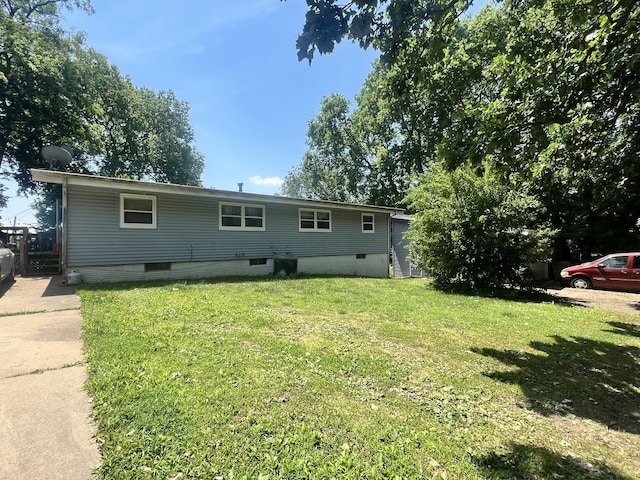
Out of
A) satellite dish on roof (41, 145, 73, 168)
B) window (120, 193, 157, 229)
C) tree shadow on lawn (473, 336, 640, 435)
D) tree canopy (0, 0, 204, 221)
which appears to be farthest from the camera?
tree canopy (0, 0, 204, 221)

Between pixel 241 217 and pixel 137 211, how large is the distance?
3.44 metres

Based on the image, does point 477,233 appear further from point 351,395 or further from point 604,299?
point 351,395

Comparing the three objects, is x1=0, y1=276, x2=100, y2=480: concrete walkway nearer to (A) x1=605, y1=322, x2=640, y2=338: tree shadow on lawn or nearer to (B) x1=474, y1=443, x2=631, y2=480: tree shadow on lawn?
(B) x1=474, y1=443, x2=631, y2=480: tree shadow on lawn

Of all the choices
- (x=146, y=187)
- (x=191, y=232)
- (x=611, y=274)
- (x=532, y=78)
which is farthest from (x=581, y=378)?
(x=611, y=274)

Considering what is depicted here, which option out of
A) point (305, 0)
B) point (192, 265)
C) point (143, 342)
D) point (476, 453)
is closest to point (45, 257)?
point (192, 265)

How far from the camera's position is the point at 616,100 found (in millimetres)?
5051

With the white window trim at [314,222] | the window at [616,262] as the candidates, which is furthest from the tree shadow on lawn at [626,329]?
the white window trim at [314,222]

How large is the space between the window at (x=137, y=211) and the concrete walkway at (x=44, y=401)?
467cm

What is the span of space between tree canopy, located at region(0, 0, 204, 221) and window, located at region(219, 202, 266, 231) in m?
13.5

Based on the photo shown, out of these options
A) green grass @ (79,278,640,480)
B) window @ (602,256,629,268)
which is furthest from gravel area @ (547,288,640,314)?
green grass @ (79,278,640,480)

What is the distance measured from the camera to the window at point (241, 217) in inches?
448

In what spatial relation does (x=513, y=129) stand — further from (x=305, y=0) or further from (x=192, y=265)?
(x=192, y=265)

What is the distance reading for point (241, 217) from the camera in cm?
1180

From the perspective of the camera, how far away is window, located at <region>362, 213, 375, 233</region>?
15.7m
